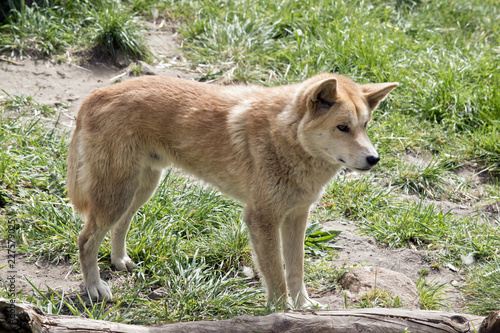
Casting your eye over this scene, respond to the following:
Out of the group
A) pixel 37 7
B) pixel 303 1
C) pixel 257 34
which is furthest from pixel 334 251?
pixel 37 7

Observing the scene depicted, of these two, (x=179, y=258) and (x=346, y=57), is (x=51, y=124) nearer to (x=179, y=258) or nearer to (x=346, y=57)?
(x=179, y=258)

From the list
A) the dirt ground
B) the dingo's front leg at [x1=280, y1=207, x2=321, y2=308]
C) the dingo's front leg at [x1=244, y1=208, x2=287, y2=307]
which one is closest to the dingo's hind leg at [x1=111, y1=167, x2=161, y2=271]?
the dirt ground

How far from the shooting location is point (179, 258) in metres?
4.58

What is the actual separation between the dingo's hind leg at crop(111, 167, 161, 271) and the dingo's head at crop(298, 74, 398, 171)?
4.51 feet

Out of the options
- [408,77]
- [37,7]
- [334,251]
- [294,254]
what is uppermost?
[37,7]

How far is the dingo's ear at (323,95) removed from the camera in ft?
12.2

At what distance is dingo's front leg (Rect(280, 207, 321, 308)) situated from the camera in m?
4.34

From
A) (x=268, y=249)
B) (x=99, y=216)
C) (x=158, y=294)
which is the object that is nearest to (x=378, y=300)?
(x=268, y=249)

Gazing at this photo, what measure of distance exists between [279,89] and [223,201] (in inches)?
60.0

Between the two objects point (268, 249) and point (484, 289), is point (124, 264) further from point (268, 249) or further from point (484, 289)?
point (484, 289)

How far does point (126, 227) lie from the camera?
14.9 ft

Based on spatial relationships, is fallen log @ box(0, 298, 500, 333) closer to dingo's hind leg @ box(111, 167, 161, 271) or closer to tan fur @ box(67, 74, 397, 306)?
tan fur @ box(67, 74, 397, 306)

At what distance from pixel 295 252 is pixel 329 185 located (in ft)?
5.12

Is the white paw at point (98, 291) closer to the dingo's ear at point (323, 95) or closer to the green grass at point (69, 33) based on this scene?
the dingo's ear at point (323, 95)
